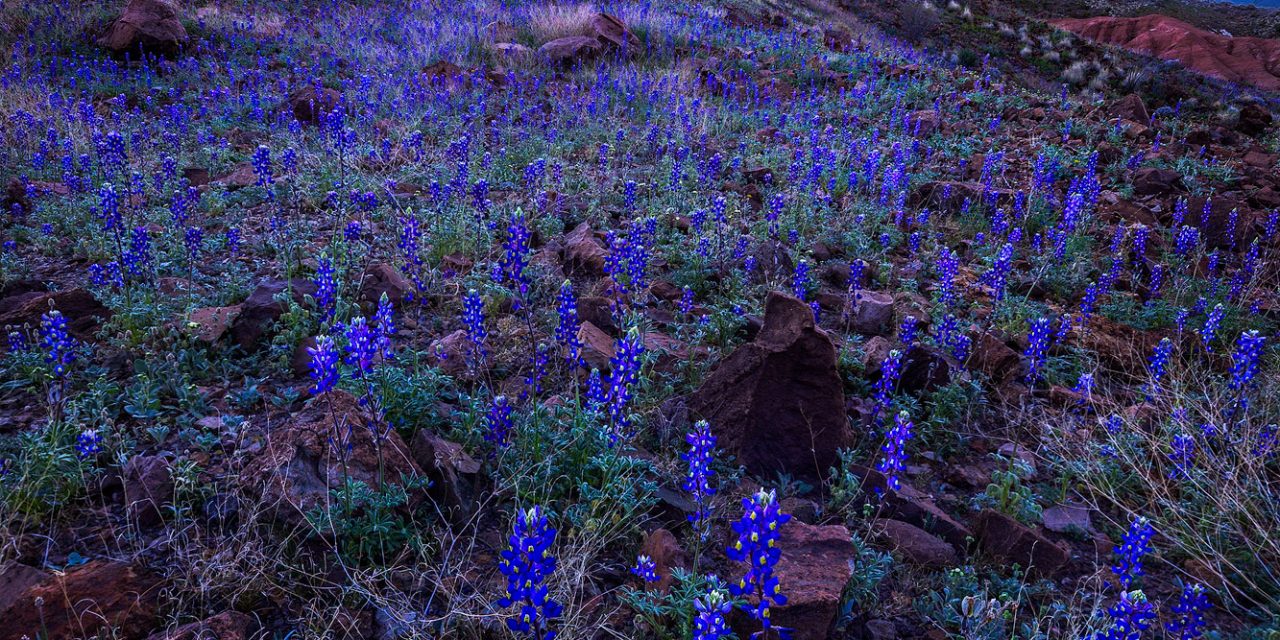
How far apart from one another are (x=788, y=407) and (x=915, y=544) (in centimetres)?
80

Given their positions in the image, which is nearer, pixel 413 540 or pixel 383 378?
pixel 413 540

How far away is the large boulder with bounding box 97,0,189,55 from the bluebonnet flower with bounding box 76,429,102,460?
10828 mm

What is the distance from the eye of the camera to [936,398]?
3.86 meters

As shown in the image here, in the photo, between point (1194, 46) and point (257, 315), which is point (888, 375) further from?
point (1194, 46)

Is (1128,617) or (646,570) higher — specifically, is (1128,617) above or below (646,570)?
above

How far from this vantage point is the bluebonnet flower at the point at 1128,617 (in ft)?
7.20

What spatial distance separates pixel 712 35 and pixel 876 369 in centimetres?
1231

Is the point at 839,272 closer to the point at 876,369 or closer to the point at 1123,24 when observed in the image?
the point at 876,369

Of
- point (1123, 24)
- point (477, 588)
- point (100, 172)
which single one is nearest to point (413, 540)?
point (477, 588)

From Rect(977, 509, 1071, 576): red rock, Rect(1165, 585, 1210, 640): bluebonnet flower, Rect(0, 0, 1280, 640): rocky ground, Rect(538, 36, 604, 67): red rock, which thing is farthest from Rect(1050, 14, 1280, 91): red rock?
Rect(1165, 585, 1210, 640): bluebonnet flower

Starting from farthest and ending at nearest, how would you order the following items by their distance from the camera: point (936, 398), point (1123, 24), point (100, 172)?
point (1123, 24) → point (100, 172) → point (936, 398)

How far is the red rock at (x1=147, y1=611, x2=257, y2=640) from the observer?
2.16m

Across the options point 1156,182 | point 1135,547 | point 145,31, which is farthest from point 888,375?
point 145,31

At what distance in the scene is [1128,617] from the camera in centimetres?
232
